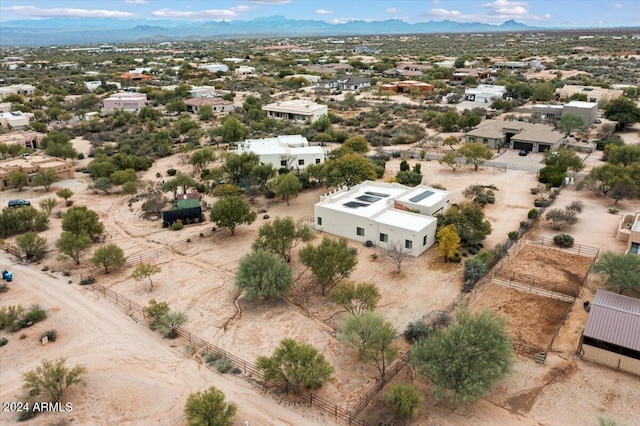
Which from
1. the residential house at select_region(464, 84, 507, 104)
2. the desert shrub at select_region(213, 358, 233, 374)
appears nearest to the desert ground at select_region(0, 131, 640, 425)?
the desert shrub at select_region(213, 358, 233, 374)

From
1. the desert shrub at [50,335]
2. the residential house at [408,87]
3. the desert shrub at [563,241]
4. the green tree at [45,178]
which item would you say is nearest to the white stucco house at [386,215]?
the desert shrub at [563,241]

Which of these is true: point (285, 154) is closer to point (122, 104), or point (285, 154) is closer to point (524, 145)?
point (524, 145)

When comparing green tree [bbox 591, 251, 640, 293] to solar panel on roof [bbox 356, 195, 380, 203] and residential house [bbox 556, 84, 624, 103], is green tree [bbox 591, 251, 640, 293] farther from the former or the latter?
residential house [bbox 556, 84, 624, 103]

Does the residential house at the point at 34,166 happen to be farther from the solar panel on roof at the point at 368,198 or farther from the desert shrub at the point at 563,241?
the desert shrub at the point at 563,241

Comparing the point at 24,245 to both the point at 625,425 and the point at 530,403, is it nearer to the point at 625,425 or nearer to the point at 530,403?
the point at 530,403

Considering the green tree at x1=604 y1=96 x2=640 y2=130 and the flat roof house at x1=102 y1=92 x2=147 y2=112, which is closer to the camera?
the green tree at x1=604 y1=96 x2=640 y2=130

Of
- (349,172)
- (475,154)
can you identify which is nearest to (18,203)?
(349,172)
